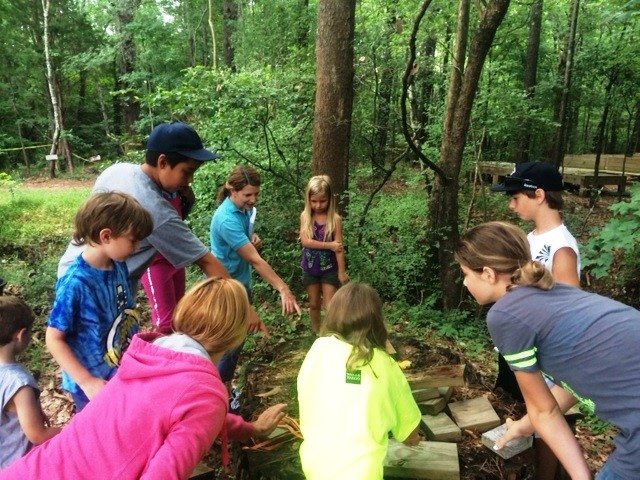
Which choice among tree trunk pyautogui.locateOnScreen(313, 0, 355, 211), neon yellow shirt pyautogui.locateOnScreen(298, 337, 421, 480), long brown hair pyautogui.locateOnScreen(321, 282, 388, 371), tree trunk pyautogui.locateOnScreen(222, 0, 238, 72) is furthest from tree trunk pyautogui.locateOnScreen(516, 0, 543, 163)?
neon yellow shirt pyautogui.locateOnScreen(298, 337, 421, 480)

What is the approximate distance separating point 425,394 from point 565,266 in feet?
3.96

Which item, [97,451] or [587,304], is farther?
Answer: [587,304]

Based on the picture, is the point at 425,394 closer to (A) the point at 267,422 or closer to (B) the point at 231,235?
(A) the point at 267,422

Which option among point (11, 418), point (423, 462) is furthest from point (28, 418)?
point (423, 462)

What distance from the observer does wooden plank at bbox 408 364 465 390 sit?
3000mm

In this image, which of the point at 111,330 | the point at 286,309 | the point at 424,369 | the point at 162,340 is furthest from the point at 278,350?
the point at 162,340

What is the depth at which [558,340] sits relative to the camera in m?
1.69

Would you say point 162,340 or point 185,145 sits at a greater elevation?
Result: point 185,145

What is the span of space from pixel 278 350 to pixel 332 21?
3.75 metres

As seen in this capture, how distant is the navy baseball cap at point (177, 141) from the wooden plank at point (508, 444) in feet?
7.26

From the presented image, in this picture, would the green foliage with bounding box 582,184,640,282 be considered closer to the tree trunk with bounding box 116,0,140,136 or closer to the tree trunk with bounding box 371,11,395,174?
the tree trunk with bounding box 371,11,395,174

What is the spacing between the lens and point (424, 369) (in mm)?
3248

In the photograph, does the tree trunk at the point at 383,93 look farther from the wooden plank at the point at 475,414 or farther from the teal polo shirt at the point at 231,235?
the wooden plank at the point at 475,414

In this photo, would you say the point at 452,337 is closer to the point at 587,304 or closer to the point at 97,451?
the point at 587,304
